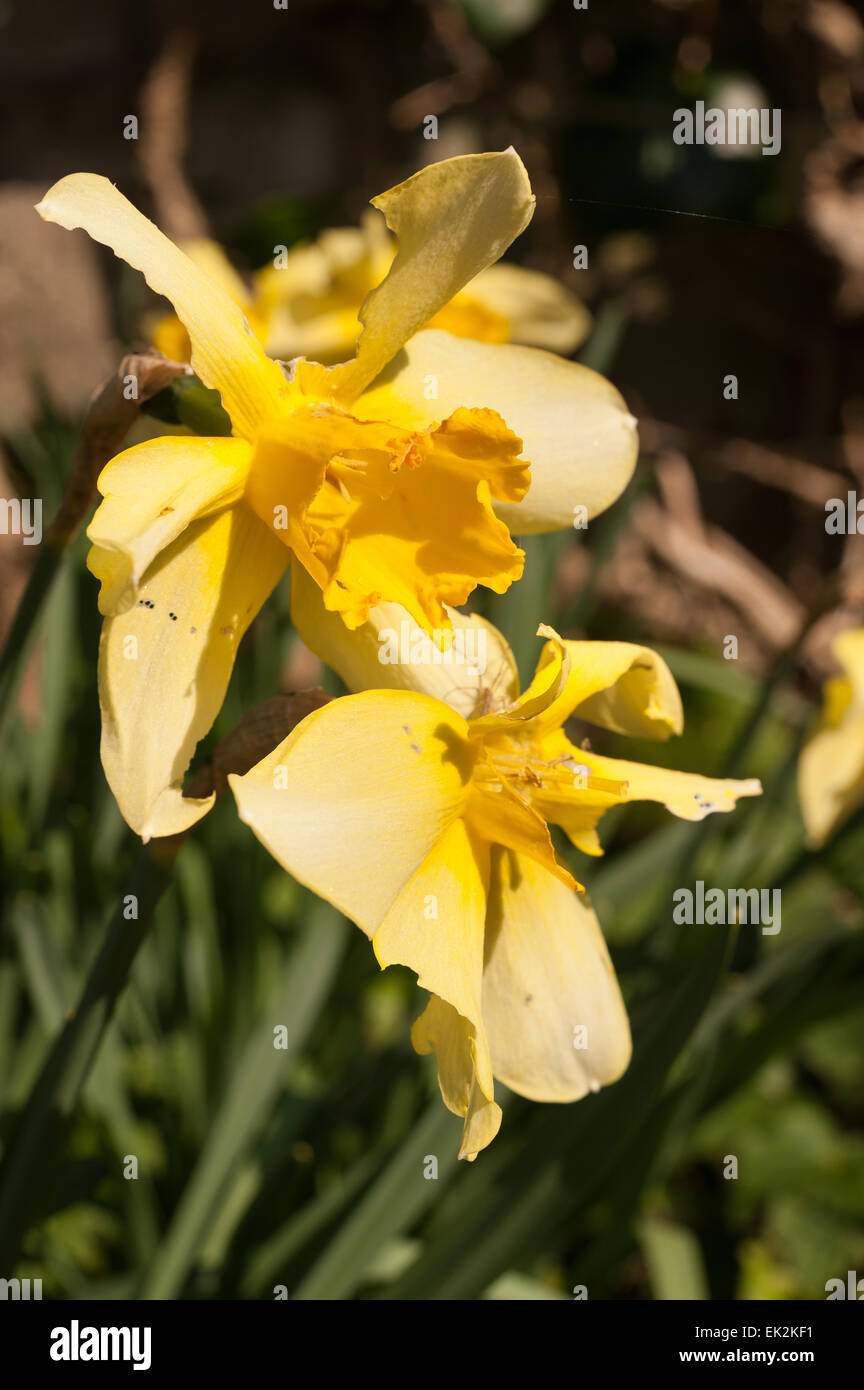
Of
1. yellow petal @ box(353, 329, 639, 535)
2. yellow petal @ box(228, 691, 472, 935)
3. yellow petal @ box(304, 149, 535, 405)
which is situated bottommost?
yellow petal @ box(228, 691, 472, 935)

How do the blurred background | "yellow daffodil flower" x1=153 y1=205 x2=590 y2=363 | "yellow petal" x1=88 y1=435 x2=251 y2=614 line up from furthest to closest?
"yellow daffodil flower" x1=153 y1=205 x2=590 y2=363 → the blurred background → "yellow petal" x1=88 y1=435 x2=251 y2=614

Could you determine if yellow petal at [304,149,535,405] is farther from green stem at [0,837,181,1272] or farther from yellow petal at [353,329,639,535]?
green stem at [0,837,181,1272]

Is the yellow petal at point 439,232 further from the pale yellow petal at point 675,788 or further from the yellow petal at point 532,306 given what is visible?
the yellow petal at point 532,306

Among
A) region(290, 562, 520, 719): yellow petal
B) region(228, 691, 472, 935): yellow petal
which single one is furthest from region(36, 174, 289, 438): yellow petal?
region(228, 691, 472, 935): yellow petal

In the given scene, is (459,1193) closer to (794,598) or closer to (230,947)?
(230,947)

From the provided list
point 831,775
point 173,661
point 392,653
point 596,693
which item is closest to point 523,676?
point 831,775

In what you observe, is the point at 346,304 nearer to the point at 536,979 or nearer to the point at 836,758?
the point at 836,758

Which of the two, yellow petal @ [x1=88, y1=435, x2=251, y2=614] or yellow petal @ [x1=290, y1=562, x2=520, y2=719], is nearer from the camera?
yellow petal @ [x1=88, y1=435, x2=251, y2=614]

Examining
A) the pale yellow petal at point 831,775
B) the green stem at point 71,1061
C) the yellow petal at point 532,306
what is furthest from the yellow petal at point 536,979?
the yellow petal at point 532,306
